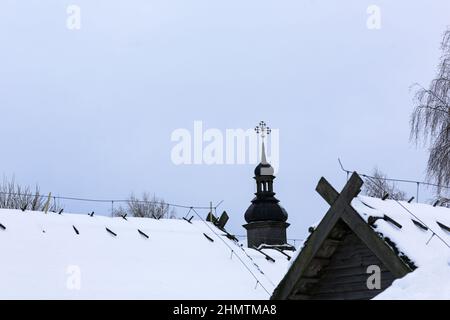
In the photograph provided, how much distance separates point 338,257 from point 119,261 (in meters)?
10.2

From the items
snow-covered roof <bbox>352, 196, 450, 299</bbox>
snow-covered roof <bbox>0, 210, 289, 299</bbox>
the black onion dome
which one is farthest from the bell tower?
snow-covered roof <bbox>352, 196, 450, 299</bbox>

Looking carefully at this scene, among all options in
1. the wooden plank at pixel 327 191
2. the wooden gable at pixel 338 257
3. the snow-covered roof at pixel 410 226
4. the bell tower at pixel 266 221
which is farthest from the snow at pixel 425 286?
the bell tower at pixel 266 221

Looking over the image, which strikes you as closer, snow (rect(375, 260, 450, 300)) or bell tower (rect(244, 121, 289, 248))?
snow (rect(375, 260, 450, 300))

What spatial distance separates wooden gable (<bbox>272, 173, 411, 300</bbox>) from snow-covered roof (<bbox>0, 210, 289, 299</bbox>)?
26.9 ft

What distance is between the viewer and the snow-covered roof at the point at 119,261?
64.4 ft

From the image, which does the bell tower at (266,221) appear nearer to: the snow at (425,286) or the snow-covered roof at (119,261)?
the snow-covered roof at (119,261)

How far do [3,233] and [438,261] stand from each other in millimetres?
15302

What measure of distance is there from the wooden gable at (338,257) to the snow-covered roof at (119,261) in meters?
8.19

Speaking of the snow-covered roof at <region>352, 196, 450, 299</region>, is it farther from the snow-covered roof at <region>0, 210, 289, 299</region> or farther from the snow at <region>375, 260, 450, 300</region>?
the snow-covered roof at <region>0, 210, 289, 299</region>

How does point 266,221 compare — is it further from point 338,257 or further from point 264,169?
point 338,257

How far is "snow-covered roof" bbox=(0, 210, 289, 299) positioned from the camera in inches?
773

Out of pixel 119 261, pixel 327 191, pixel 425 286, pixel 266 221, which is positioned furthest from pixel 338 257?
pixel 266 221
